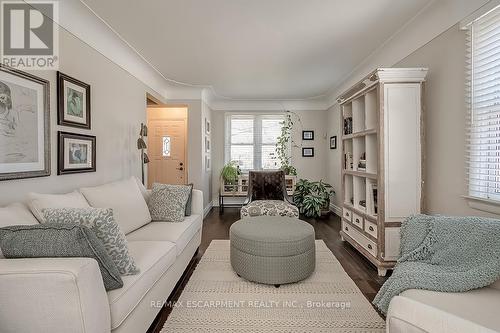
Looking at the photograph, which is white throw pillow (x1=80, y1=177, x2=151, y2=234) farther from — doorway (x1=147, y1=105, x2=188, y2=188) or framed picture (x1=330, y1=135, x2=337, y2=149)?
framed picture (x1=330, y1=135, x2=337, y2=149)

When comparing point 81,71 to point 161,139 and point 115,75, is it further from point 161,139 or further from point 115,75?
point 161,139

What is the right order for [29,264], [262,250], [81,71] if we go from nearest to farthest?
[29,264]
[262,250]
[81,71]

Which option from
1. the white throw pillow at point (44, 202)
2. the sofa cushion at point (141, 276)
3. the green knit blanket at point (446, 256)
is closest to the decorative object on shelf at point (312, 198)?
the green knit blanket at point (446, 256)

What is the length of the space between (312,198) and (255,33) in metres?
3.27

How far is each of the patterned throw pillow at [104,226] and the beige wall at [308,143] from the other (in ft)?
15.7

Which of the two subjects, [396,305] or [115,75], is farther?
[115,75]

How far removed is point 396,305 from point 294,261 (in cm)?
152

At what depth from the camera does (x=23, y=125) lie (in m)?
1.87

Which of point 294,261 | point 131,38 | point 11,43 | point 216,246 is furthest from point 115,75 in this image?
point 294,261

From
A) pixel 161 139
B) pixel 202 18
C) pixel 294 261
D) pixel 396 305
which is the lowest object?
pixel 294 261

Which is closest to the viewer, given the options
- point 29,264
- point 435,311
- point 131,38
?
point 435,311

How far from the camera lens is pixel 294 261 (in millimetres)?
2328

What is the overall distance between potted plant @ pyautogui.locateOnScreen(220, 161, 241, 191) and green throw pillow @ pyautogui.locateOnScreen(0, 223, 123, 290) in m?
4.58

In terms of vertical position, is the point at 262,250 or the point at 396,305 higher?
the point at 396,305
